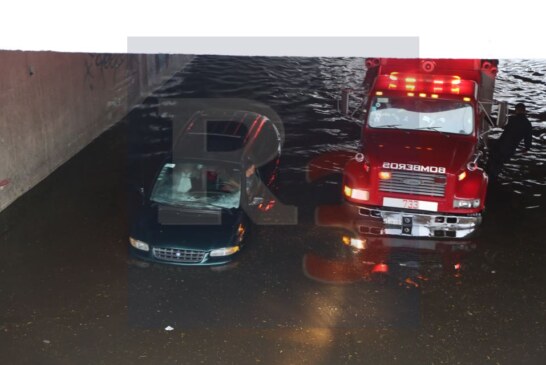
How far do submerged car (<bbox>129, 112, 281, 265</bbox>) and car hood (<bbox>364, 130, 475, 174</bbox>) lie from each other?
218cm

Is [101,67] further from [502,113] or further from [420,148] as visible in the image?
[502,113]

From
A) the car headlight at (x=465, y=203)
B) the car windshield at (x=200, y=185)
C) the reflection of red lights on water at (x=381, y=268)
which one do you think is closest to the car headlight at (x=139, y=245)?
the car windshield at (x=200, y=185)

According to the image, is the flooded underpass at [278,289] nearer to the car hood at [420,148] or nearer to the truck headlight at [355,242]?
the truck headlight at [355,242]

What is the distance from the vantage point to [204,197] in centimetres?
1033

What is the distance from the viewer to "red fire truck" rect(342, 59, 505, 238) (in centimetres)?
1048

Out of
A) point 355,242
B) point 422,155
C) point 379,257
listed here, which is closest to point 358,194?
point 355,242

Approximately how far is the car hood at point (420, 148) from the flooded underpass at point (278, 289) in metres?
1.54

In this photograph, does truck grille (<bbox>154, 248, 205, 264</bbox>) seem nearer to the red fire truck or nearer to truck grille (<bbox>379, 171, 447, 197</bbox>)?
the red fire truck

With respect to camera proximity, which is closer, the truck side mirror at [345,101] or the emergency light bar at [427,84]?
the emergency light bar at [427,84]

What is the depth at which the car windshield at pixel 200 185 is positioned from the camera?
1032 cm

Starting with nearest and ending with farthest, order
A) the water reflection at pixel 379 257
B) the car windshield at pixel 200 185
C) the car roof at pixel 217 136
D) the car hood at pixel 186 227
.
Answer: the car hood at pixel 186 227 < the water reflection at pixel 379 257 < the car windshield at pixel 200 185 < the car roof at pixel 217 136

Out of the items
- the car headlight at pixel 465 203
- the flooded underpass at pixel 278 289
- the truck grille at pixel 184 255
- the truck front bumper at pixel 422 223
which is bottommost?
the flooded underpass at pixel 278 289

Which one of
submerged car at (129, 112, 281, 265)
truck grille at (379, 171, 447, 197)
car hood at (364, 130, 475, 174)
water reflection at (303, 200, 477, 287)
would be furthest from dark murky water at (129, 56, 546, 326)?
car hood at (364, 130, 475, 174)

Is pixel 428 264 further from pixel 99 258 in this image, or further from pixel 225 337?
pixel 99 258
